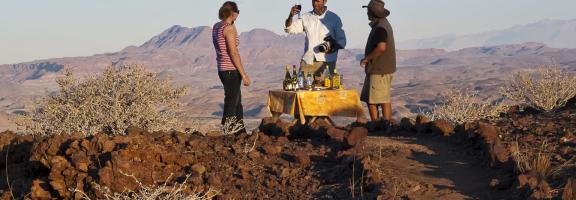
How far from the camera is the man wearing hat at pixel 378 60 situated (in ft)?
25.7

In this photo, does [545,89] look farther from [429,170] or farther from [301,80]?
[429,170]

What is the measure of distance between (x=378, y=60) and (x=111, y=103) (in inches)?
207

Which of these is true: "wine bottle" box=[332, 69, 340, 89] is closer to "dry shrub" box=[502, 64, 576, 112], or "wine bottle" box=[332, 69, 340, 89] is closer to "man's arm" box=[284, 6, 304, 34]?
"man's arm" box=[284, 6, 304, 34]

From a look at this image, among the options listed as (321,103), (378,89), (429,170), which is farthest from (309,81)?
(429,170)

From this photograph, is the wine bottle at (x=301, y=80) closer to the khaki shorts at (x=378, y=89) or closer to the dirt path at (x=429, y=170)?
the khaki shorts at (x=378, y=89)

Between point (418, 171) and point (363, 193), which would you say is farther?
point (418, 171)

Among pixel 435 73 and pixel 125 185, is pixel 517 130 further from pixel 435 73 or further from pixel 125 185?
pixel 435 73

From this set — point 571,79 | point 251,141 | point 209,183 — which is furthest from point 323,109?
point 571,79

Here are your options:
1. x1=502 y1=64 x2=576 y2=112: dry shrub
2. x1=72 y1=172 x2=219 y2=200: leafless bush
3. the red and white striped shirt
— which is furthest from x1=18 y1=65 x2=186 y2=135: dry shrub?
x1=502 y1=64 x2=576 y2=112: dry shrub

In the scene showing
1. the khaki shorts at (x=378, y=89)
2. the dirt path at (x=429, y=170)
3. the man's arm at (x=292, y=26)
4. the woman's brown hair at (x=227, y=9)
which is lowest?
the dirt path at (x=429, y=170)

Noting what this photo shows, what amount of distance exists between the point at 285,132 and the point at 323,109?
7.15ft

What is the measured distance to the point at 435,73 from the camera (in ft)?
516

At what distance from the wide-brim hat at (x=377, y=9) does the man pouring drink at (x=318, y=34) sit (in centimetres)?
115

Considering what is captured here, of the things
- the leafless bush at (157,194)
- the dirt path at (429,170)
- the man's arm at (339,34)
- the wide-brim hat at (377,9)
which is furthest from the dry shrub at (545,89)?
the leafless bush at (157,194)
